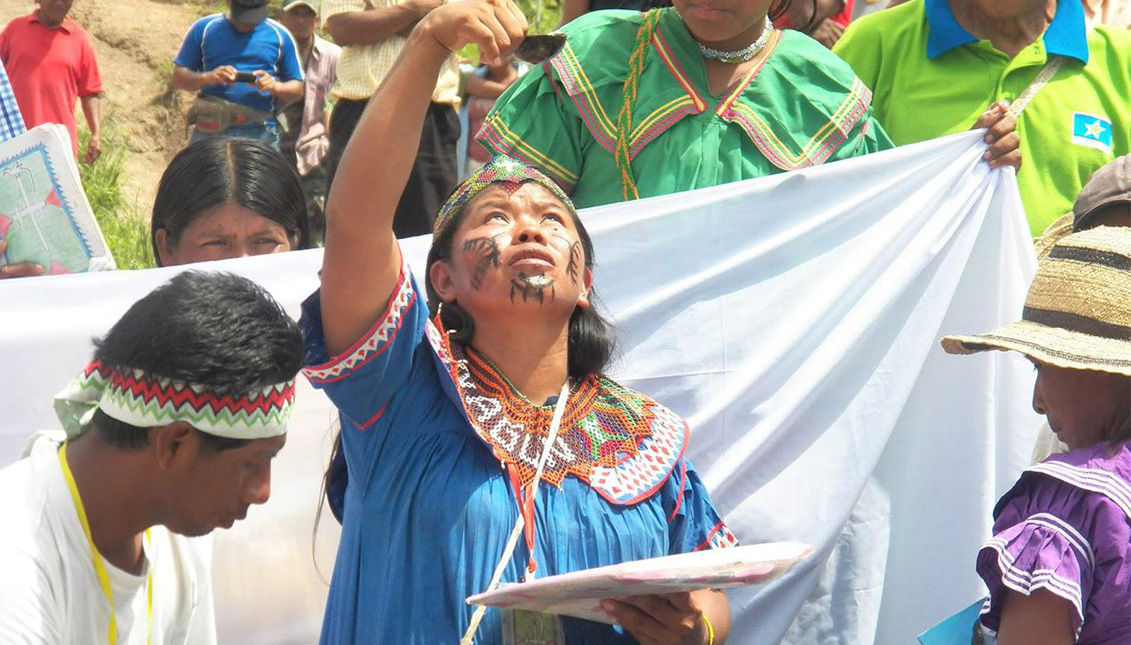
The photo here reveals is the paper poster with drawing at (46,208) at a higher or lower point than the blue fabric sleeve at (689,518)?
higher

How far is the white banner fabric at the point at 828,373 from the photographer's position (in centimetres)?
358

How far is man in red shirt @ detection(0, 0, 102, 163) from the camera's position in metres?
9.05

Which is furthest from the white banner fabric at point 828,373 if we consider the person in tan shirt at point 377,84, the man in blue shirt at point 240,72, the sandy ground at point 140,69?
the sandy ground at point 140,69

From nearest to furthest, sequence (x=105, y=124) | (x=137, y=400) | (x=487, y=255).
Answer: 1. (x=137, y=400)
2. (x=487, y=255)
3. (x=105, y=124)

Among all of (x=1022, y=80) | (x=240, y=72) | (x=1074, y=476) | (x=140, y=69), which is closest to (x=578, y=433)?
(x=1074, y=476)

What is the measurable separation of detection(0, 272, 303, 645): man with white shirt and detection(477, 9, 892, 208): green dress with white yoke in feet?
4.59

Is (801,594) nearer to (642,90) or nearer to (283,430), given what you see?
(642,90)

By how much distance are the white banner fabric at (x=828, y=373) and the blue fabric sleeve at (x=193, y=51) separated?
567cm

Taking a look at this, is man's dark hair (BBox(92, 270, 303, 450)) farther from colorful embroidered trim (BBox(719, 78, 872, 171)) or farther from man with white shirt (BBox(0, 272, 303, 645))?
colorful embroidered trim (BBox(719, 78, 872, 171))

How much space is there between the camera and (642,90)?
3.78 metres

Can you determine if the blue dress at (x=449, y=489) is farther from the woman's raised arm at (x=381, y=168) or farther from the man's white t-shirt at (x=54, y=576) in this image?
the man's white t-shirt at (x=54, y=576)

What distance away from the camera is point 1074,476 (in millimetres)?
2592

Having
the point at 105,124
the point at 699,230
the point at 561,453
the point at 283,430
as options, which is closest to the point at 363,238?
the point at 283,430

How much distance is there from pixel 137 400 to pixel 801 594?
1.81 meters
